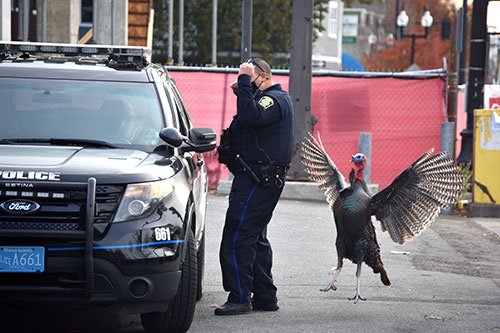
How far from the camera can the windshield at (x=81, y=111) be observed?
8062mm

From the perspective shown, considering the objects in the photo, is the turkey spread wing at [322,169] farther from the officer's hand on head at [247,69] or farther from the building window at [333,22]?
the building window at [333,22]

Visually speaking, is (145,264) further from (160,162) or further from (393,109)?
(393,109)

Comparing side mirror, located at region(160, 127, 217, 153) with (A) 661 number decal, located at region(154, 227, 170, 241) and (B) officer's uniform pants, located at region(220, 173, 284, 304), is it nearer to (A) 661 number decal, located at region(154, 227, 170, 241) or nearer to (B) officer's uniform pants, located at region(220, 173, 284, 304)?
(B) officer's uniform pants, located at region(220, 173, 284, 304)

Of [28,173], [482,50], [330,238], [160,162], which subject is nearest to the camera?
[28,173]

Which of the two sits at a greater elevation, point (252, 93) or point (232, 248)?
point (252, 93)

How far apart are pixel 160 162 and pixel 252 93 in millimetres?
1238

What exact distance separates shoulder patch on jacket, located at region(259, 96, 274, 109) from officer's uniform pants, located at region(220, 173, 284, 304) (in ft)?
1.70

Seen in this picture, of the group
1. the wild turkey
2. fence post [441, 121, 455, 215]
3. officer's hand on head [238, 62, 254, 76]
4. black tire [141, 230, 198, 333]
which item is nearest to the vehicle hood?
black tire [141, 230, 198, 333]

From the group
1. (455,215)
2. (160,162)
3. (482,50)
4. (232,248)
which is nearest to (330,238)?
(455,215)

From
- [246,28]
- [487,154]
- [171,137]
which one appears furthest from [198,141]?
[246,28]

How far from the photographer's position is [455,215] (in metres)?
17.5

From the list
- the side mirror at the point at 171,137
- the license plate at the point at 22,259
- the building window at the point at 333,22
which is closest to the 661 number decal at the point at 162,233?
the license plate at the point at 22,259

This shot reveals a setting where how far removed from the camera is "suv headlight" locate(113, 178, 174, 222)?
23.1ft

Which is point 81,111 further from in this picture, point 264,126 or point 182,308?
point 182,308
